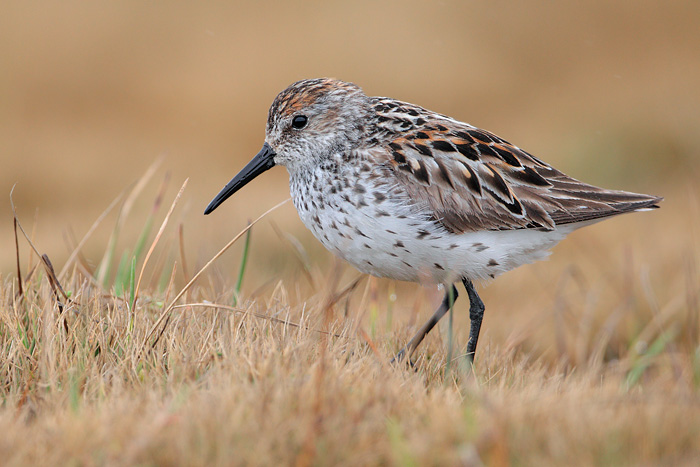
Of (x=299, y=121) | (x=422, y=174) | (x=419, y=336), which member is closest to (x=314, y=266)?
(x=299, y=121)

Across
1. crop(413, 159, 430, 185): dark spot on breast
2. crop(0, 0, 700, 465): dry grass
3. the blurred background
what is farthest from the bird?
the blurred background

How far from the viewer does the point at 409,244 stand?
15.9ft


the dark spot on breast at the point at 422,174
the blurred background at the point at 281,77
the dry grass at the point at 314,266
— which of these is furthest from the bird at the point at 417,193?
the blurred background at the point at 281,77

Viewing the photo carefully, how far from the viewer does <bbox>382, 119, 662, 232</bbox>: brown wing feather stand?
5.08m

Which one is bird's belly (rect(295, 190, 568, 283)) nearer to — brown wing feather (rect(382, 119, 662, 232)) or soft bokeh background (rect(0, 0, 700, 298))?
brown wing feather (rect(382, 119, 662, 232))

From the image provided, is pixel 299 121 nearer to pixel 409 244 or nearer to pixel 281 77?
pixel 409 244

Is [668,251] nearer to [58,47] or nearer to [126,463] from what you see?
[126,463]

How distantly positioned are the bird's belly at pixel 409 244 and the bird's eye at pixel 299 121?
694 millimetres

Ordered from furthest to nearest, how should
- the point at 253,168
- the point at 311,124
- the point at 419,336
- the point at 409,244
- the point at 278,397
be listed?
the point at 253,168, the point at 311,124, the point at 409,244, the point at 419,336, the point at 278,397

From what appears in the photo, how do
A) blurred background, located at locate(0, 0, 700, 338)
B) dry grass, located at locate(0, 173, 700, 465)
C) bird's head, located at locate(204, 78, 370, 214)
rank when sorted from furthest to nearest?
blurred background, located at locate(0, 0, 700, 338) < bird's head, located at locate(204, 78, 370, 214) < dry grass, located at locate(0, 173, 700, 465)

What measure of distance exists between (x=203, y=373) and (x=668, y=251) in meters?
7.10

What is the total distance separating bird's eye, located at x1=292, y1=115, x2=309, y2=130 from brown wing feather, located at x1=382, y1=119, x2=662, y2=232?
2.35 ft

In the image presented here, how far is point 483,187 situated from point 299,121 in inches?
56.8

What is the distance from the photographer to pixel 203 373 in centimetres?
386
